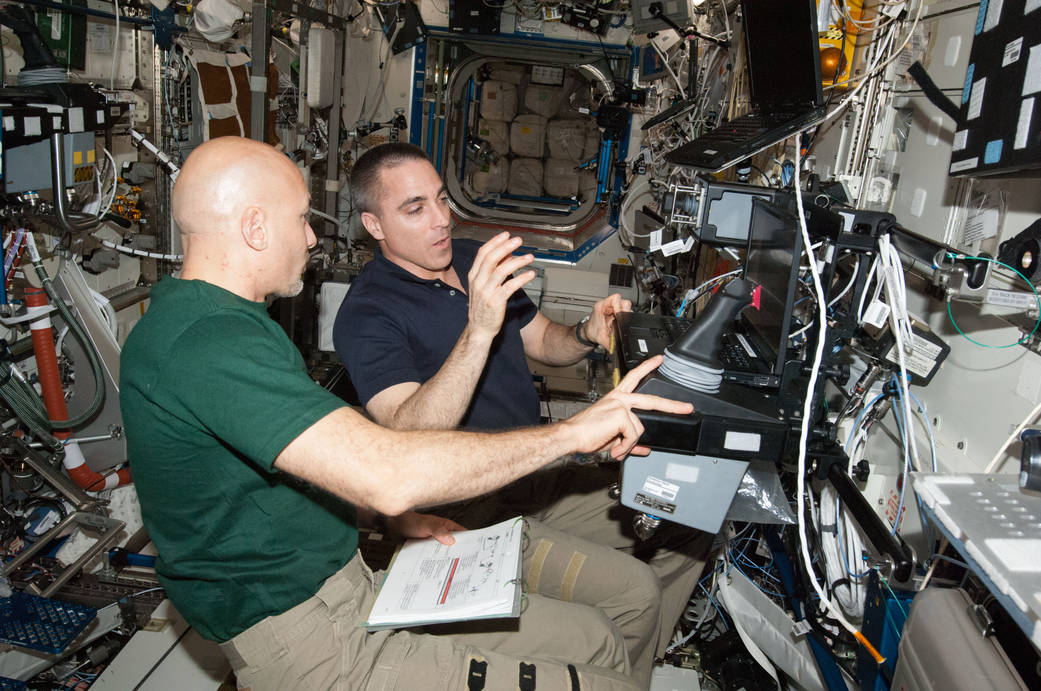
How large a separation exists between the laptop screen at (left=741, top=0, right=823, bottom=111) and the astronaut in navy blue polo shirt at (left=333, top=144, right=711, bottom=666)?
93cm

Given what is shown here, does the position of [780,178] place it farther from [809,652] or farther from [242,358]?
[242,358]

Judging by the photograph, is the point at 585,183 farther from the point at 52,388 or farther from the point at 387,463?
the point at 387,463

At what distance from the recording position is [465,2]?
5.54 m

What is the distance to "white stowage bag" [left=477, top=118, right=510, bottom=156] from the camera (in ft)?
28.4

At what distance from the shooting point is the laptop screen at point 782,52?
2.15 m

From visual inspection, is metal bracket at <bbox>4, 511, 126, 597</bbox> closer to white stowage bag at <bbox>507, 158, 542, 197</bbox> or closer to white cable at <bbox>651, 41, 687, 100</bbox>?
white cable at <bbox>651, 41, 687, 100</bbox>

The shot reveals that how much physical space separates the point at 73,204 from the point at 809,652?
3450mm

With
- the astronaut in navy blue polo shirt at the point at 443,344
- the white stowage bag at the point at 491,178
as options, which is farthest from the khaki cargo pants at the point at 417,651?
the white stowage bag at the point at 491,178

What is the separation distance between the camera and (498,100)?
8.52 m

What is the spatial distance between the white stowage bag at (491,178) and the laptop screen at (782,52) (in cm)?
621

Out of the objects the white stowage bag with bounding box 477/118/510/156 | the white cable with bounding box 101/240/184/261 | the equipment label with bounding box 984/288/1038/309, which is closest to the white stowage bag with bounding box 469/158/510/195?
the white stowage bag with bounding box 477/118/510/156

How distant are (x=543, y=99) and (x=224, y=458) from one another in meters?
8.00

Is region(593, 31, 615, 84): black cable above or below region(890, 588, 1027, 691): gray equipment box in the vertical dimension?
above

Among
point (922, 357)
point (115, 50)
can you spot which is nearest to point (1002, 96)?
point (922, 357)
